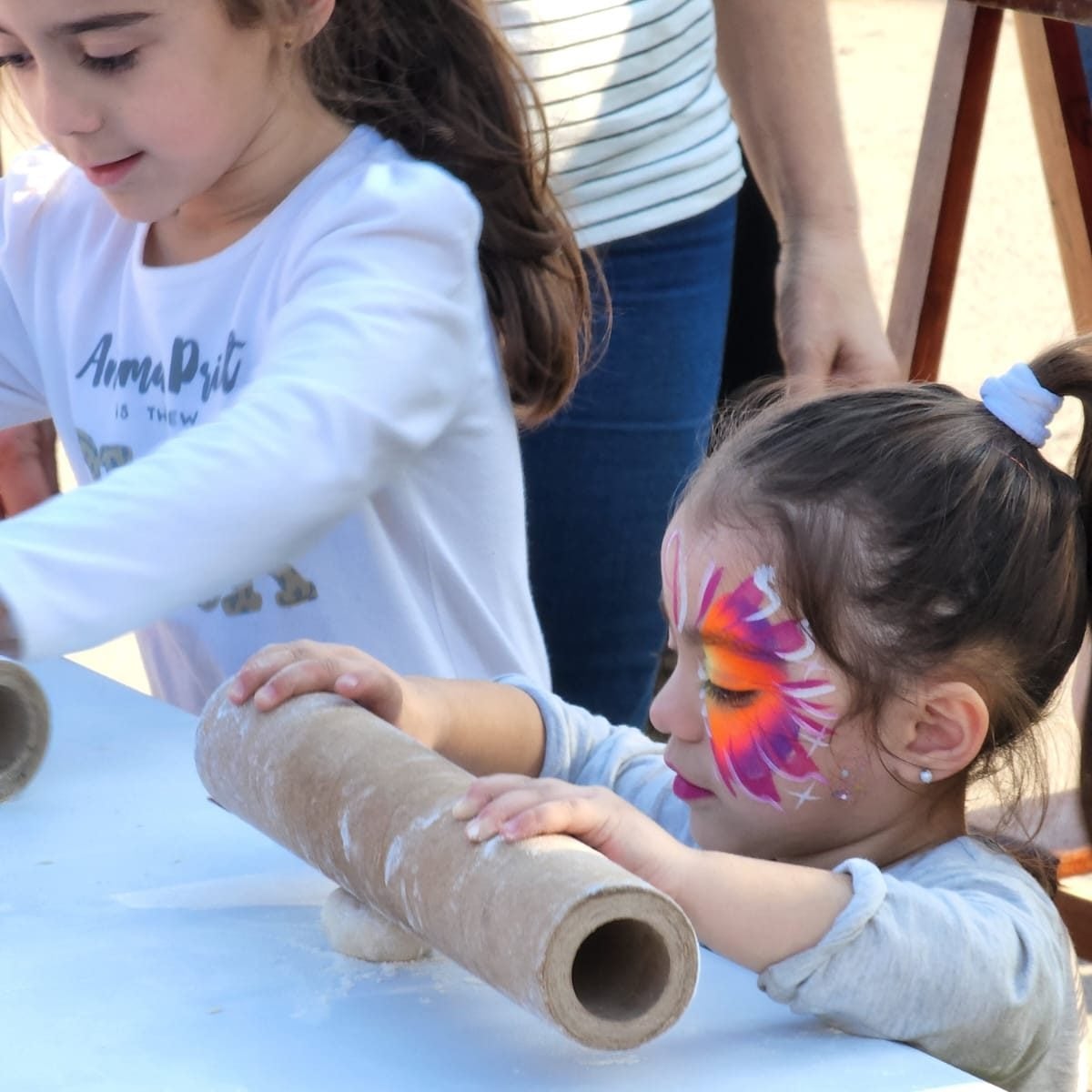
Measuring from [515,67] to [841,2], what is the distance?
696 cm

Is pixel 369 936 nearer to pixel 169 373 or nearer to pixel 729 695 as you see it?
pixel 729 695

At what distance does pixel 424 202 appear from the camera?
53.6 inches

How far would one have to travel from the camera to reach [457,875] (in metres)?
0.83

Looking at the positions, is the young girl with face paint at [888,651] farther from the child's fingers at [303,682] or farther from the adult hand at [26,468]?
the adult hand at [26,468]

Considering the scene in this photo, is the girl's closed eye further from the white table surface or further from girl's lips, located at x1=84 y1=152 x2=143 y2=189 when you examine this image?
the white table surface

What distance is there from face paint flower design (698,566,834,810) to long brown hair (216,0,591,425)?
435 mm

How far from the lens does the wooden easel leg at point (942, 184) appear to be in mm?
2088

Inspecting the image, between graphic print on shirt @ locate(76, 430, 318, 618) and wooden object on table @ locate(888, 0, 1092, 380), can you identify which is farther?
wooden object on table @ locate(888, 0, 1092, 380)

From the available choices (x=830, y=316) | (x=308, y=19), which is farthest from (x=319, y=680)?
(x=830, y=316)

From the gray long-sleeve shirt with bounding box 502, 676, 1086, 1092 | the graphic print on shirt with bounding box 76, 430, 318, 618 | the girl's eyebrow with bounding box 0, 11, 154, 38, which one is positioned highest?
the girl's eyebrow with bounding box 0, 11, 154, 38

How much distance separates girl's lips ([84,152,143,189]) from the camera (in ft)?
4.39

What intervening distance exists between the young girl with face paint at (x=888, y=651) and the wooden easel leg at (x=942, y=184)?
101 cm

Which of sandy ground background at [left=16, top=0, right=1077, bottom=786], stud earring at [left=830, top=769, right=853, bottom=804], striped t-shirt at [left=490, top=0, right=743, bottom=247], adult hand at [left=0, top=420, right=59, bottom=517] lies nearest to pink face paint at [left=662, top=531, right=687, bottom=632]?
stud earring at [left=830, top=769, right=853, bottom=804]

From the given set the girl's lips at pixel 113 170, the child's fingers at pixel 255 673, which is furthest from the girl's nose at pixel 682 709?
the girl's lips at pixel 113 170
